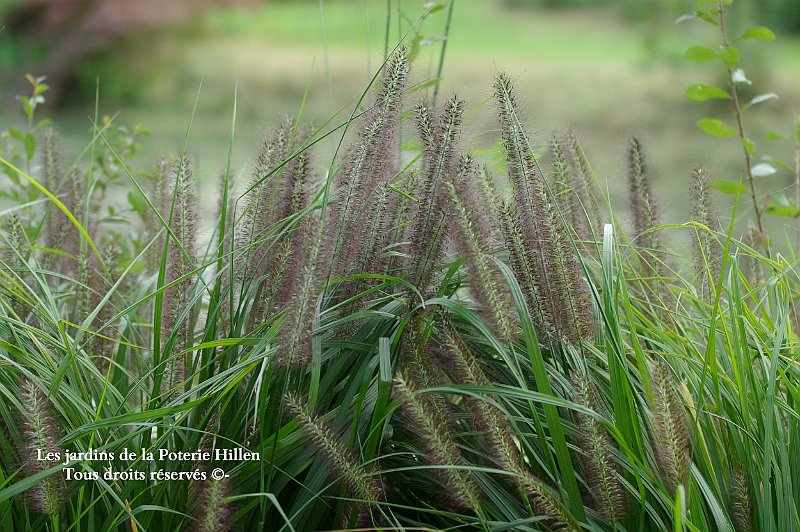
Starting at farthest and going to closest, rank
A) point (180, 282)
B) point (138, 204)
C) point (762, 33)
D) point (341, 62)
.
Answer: point (341, 62) → point (138, 204) → point (762, 33) → point (180, 282)

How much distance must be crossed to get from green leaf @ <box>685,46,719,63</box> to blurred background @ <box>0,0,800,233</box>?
14.0ft

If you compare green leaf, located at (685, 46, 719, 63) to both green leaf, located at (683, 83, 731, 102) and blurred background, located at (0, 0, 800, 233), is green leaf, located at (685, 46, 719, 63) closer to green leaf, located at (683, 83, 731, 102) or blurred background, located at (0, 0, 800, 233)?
green leaf, located at (683, 83, 731, 102)

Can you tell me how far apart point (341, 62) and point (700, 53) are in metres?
7.16

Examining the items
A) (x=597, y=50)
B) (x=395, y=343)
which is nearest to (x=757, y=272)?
(x=395, y=343)

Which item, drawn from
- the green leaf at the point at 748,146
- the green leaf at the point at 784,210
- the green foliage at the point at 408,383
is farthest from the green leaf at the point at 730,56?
the green foliage at the point at 408,383

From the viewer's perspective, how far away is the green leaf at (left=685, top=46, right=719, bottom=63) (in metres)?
1.43

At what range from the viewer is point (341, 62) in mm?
8375

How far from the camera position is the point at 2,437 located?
0.88 metres

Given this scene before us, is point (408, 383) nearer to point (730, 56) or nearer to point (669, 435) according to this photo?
point (669, 435)

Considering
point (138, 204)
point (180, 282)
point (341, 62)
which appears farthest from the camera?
point (341, 62)

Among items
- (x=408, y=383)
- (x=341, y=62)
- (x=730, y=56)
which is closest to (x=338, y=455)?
(x=408, y=383)

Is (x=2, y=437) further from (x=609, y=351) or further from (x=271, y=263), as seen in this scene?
(x=609, y=351)

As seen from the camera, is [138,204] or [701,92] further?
[138,204]

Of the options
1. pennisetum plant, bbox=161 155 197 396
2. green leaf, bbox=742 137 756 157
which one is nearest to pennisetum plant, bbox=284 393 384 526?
pennisetum plant, bbox=161 155 197 396
